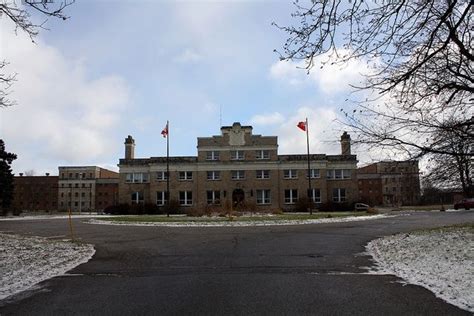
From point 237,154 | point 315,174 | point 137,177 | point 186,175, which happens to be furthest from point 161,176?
point 315,174

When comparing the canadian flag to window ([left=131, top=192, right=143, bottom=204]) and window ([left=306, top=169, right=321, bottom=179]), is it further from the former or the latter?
window ([left=131, top=192, right=143, bottom=204])

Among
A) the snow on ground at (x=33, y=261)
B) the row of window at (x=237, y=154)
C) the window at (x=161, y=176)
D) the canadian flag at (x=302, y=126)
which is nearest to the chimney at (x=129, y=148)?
the window at (x=161, y=176)

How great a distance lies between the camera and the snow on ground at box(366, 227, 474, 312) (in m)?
8.27

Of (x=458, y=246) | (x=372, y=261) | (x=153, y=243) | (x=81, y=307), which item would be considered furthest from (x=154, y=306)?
(x=153, y=243)

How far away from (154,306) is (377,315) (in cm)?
333

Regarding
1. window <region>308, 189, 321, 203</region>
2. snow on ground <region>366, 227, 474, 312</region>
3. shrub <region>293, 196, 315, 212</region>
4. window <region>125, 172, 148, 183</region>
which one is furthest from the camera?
window <region>125, 172, 148, 183</region>

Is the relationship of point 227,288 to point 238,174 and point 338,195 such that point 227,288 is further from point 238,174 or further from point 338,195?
point 338,195

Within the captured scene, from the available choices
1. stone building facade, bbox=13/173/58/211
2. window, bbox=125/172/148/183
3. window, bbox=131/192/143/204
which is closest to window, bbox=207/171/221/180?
window, bbox=125/172/148/183

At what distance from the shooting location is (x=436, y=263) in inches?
444

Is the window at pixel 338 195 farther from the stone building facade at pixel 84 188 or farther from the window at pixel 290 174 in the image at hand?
the stone building facade at pixel 84 188

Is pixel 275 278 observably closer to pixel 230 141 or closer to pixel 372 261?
pixel 372 261

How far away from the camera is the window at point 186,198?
220 ft

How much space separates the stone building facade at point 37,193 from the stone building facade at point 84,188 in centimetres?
353

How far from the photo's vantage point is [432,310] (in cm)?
690
